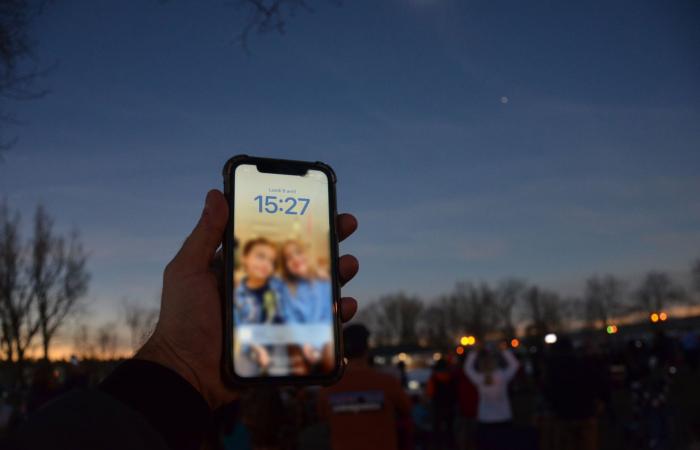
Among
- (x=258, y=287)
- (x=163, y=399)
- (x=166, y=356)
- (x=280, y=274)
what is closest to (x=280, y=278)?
(x=280, y=274)

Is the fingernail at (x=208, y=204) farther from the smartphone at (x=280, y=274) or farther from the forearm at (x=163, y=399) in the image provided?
the forearm at (x=163, y=399)

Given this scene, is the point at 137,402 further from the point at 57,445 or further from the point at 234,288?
the point at 234,288

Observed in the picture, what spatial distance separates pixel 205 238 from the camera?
82.4 inches

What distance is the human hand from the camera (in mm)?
1793

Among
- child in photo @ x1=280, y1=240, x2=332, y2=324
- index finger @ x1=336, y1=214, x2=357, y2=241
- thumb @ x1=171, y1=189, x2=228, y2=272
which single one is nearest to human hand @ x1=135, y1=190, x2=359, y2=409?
thumb @ x1=171, y1=189, x2=228, y2=272

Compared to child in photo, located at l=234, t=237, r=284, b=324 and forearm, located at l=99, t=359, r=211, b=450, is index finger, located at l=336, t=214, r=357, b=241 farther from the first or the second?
forearm, located at l=99, t=359, r=211, b=450

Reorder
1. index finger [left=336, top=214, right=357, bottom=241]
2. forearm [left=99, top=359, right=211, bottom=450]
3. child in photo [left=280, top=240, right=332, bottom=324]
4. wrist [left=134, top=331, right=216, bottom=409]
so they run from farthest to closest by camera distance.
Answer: index finger [left=336, top=214, right=357, bottom=241] < child in photo [left=280, top=240, right=332, bottom=324] < wrist [left=134, top=331, right=216, bottom=409] < forearm [left=99, top=359, right=211, bottom=450]

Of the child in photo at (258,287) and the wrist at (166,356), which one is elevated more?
the child in photo at (258,287)

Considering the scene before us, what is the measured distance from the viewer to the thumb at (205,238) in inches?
80.7

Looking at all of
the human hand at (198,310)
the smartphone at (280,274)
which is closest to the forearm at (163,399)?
the human hand at (198,310)

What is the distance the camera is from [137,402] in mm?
1242

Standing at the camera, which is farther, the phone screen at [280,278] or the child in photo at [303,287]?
the child in photo at [303,287]

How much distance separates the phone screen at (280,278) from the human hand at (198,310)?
99 mm

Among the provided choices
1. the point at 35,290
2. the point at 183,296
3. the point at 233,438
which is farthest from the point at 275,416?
the point at 35,290
